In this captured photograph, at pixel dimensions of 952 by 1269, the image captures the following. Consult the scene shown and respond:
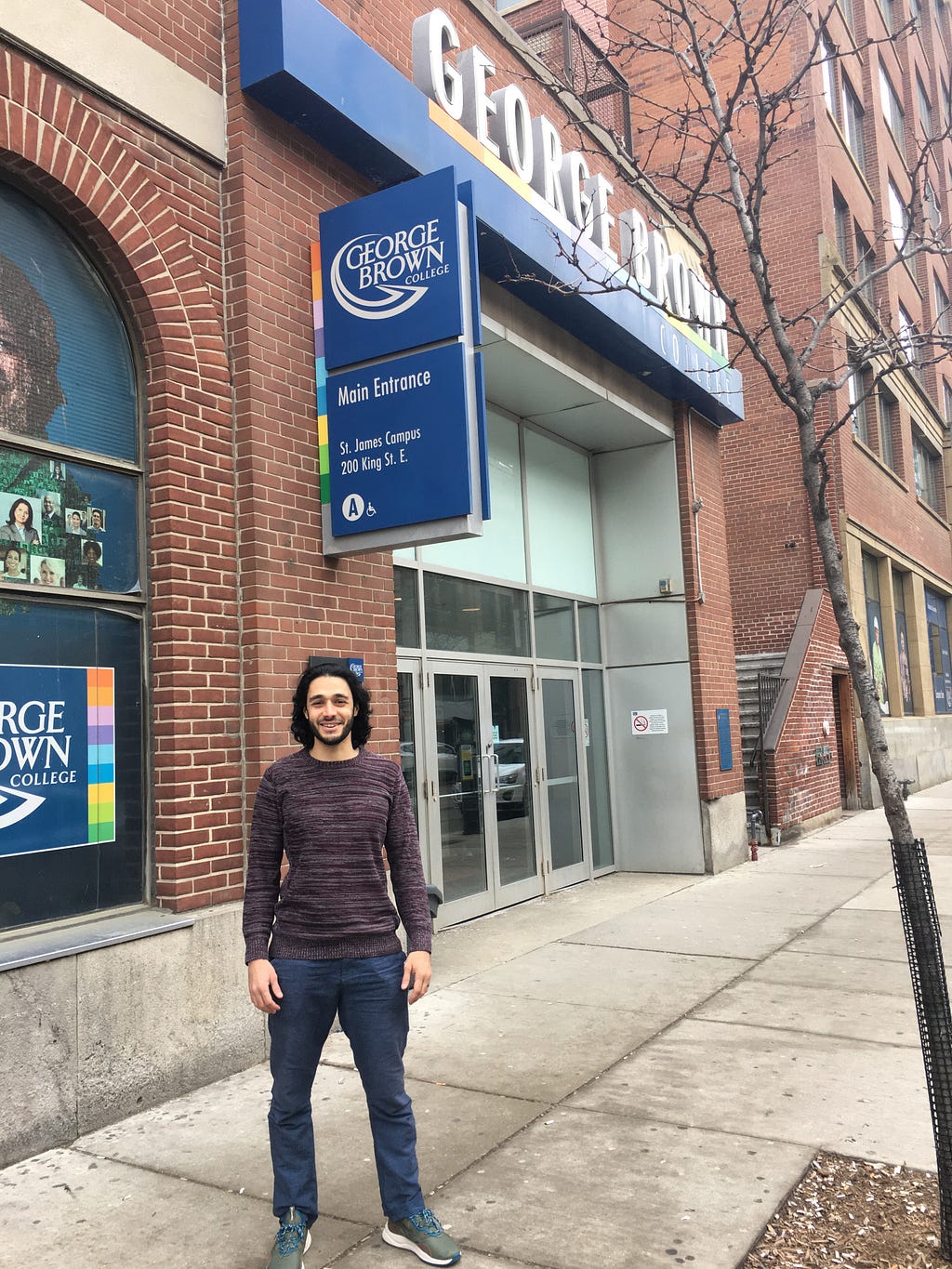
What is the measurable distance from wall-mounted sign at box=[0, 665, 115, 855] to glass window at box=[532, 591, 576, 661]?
19.3 feet

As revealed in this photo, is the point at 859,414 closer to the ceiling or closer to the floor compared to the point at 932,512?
closer to the ceiling

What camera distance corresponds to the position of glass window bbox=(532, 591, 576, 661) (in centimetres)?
1046

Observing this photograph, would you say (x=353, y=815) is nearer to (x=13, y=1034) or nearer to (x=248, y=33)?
(x=13, y=1034)

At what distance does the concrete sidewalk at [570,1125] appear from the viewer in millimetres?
3430

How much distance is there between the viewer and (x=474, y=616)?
9.41 m

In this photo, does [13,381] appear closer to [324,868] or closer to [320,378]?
[320,378]

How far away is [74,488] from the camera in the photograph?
5.02 metres

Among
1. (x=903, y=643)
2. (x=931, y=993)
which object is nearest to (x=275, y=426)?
(x=931, y=993)

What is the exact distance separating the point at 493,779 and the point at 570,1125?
16.5ft

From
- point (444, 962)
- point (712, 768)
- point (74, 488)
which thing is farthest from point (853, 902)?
point (74, 488)

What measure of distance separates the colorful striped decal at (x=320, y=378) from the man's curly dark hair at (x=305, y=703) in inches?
108

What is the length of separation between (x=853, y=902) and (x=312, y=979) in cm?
701

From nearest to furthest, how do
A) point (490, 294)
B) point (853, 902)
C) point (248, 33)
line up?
point (248, 33), point (490, 294), point (853, 902)

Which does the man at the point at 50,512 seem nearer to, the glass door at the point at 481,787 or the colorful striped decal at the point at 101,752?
the colorful striped decal at the point at 101,752
